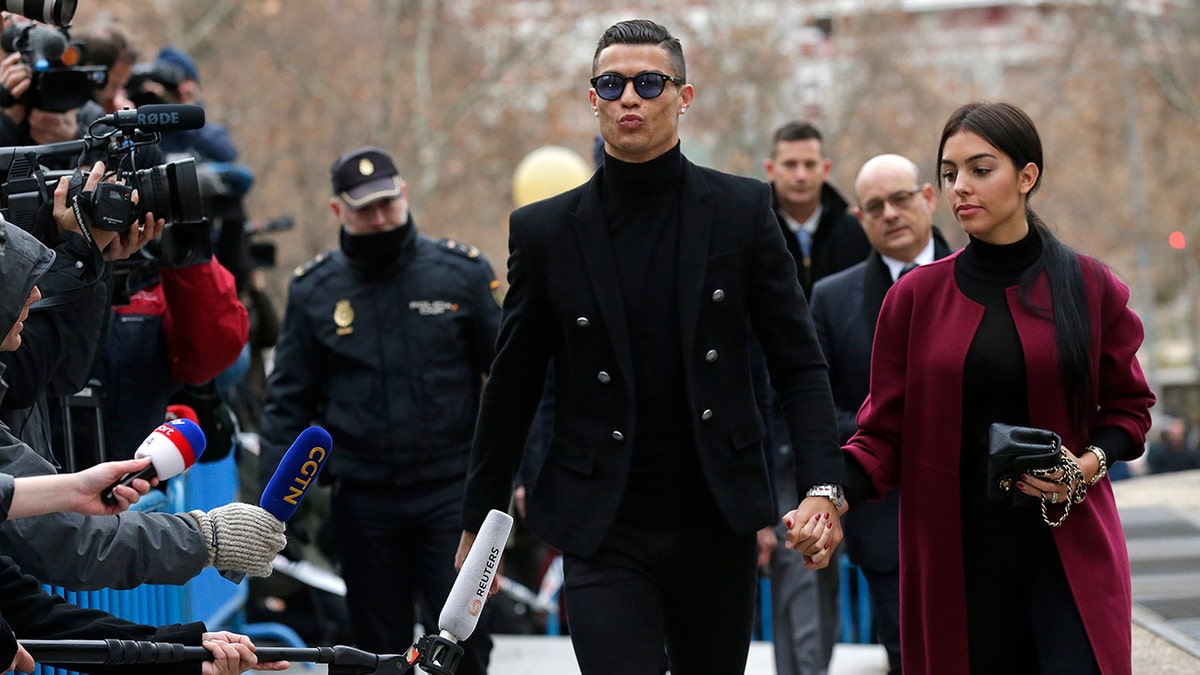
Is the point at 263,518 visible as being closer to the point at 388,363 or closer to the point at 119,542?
the point at 119,542

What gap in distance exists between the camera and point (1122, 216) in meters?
A: 45.5

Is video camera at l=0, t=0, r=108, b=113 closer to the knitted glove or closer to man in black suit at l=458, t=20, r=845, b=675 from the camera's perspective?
man in black suit at l=458, t=20, r=845, b=675

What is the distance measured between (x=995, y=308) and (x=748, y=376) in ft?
2.43

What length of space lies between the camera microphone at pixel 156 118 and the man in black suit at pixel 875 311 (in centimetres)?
280

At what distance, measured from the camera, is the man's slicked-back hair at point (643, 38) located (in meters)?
5.13

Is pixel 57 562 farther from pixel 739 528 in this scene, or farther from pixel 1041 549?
pixel 1041 549

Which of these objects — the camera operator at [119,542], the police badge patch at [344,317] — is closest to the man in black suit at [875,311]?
the police badge patch at [344,317]

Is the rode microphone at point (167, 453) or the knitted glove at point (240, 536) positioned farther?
the knitted glove at point (240, 536)

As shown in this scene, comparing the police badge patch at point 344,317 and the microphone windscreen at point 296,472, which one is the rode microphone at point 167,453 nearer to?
the microphone windscreen at point 296,472

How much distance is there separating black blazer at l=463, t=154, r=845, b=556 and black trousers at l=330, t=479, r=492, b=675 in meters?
2.15

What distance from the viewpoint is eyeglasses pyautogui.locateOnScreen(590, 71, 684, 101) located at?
16.6ft

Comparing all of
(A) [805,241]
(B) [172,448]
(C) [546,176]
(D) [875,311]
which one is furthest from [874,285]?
(C) [546,176]

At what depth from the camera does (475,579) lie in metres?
4.89

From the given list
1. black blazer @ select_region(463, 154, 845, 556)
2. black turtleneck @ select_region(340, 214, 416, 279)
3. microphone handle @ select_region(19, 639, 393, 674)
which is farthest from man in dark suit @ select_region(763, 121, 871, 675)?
microphone handle @ select_region(19, 639, 393, 674)
